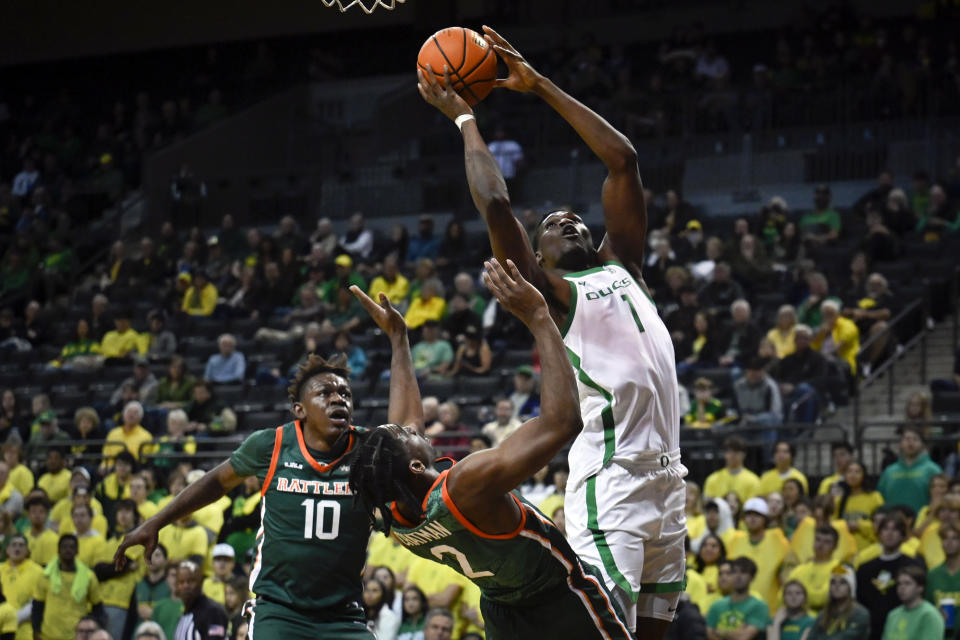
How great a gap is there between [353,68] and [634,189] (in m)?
19.2

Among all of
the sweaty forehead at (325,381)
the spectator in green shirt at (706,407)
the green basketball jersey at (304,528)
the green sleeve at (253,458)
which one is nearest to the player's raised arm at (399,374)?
the sweaty forehead at (325,381)

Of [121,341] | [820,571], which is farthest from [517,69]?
[121,341]

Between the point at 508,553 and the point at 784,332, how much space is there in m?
9.31

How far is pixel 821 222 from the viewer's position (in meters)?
16.1

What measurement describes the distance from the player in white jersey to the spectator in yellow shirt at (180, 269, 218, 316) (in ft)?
45.0

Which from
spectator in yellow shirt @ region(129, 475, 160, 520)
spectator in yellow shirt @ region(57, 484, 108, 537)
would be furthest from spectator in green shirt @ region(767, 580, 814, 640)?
spectator in yellow shirt @ region(57, 484, 108, 537)

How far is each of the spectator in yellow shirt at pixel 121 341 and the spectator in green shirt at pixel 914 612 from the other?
36.9 ft

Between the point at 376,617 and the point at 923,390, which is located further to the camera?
the point at 923,390

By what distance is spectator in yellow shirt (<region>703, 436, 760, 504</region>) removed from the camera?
11531mm

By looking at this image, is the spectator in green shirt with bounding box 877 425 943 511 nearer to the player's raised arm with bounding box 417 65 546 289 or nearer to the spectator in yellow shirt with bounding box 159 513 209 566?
the spectator in yellow shirt with bounding box 159 513 209 566

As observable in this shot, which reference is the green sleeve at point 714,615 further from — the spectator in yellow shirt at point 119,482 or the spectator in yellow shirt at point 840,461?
the spectator in yellow shirt at point 119,482

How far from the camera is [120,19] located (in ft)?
86.1

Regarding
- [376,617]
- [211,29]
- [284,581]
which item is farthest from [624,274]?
[211,29]

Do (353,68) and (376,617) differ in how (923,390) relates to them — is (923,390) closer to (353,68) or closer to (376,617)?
(376,617)
